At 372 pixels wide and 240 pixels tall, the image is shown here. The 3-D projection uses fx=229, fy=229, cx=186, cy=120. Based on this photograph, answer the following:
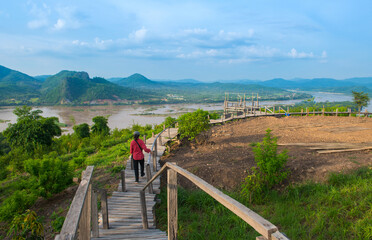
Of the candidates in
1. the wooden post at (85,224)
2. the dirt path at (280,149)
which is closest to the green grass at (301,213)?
the dirt path at (280,149)

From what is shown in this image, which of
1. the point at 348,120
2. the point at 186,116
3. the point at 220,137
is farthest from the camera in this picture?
the point at 348,120

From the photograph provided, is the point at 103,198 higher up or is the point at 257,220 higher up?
the point at 257,220

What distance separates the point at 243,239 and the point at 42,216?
453cm

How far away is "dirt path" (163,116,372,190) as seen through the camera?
5.91 metres

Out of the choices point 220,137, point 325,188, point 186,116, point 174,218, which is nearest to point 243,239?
point 174,218

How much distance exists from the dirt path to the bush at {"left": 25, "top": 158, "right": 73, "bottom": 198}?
3.36 meters

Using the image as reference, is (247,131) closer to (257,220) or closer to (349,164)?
(349,164)

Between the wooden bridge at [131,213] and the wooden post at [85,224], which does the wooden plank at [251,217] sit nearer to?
the wooden bridge at [131,213]

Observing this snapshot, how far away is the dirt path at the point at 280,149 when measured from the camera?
591cm

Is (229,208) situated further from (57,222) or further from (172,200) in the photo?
(57,222)

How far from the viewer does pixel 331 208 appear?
3879 millimetres

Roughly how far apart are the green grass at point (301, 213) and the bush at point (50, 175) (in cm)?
282

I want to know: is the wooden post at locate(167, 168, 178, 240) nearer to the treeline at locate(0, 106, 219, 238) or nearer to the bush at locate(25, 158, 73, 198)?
the treeline at locate(0, 106, 219, 238)

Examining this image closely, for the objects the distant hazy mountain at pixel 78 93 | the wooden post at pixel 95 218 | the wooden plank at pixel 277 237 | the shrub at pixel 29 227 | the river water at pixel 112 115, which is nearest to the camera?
the wooden plank at pixel 277 237
